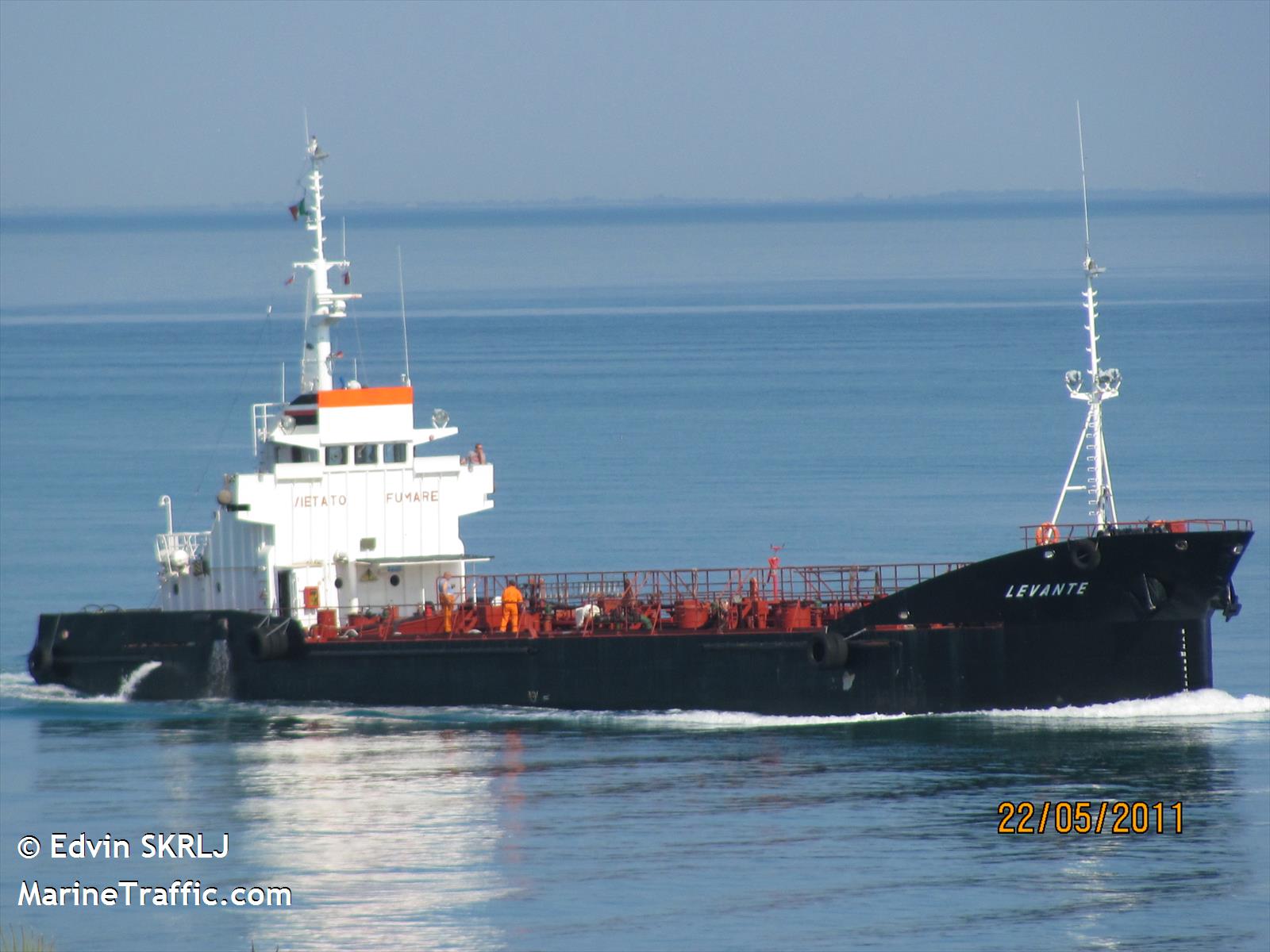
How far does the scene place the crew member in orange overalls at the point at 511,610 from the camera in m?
36.8

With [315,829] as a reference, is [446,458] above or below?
above

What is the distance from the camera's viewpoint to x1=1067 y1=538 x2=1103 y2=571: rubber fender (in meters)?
33.1

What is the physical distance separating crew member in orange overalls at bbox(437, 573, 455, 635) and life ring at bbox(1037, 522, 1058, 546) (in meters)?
9.45

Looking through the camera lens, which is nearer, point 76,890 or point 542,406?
point 76,890

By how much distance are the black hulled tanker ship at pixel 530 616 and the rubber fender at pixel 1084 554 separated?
1.0 inches

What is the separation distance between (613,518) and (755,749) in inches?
1012

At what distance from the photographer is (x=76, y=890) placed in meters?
27.2

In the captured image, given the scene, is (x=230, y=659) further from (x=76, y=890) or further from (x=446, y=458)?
(x=76, y=890)

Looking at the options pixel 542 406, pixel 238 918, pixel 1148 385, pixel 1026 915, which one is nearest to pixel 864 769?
pixel 1026 915

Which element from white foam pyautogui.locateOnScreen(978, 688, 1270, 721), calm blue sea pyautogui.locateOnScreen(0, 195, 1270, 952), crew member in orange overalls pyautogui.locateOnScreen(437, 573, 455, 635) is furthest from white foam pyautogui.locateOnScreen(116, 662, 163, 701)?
white foam pyautogui.locateOnScreen(978, 688, 1270, 721)

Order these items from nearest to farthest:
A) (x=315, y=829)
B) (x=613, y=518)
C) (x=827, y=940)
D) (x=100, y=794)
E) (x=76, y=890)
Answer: (x=827, y=940) < (x=76, y=890) < (x=315, y=829) < (x=100, y=794) < (x=613, y=518)

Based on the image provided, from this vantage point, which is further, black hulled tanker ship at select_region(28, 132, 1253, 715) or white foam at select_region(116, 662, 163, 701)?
white foam at select_region(116, 662, 163, 701)
